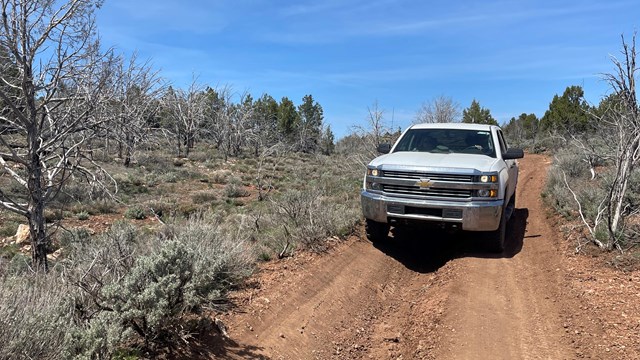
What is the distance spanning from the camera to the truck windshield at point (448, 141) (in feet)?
25.6

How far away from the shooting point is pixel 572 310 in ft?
16.1

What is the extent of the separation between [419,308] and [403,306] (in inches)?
12.3

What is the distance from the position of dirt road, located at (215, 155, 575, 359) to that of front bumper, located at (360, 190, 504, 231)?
64 centimetres

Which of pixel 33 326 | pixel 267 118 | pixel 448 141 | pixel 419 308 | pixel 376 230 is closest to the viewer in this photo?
pixel 33 326

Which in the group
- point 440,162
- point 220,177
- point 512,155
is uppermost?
point 512,155

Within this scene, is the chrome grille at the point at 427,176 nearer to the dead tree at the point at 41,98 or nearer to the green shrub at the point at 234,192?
the dead tree at the point at 41,98

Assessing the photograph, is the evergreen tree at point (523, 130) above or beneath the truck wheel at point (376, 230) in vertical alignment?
above

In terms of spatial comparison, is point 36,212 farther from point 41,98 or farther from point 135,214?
point 135,214

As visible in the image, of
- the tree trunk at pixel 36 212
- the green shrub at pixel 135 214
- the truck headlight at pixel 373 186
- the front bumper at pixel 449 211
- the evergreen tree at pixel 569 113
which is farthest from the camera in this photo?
the evergreen tree at pixel 569 113

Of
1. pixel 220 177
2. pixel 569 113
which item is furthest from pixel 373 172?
pixel 569 113

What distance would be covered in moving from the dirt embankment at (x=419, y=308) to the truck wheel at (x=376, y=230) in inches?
7.6

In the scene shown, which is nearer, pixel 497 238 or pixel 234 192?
pixel 497 238

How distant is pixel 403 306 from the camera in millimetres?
5660

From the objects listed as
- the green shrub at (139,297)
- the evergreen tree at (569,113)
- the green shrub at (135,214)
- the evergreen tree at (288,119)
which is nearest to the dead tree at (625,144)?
the green shrub at (139,297)
